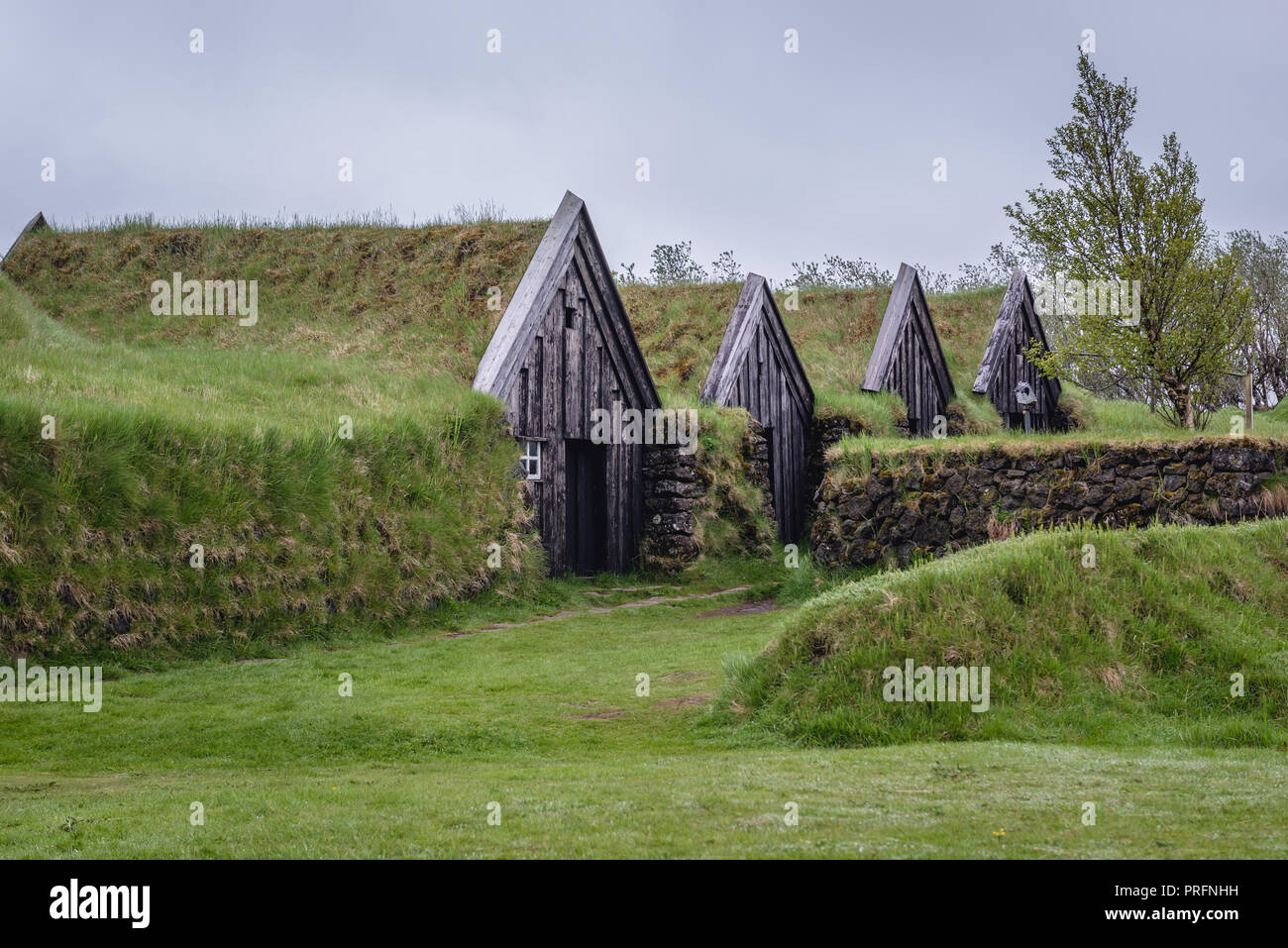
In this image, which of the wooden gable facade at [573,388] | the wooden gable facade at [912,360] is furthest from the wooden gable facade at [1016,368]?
the wooden gable facade at [573,388]

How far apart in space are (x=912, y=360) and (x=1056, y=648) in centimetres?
2265

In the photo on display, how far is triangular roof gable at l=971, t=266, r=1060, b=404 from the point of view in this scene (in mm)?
35406

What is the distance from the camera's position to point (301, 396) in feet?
69.3

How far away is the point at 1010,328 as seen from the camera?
36.2 m

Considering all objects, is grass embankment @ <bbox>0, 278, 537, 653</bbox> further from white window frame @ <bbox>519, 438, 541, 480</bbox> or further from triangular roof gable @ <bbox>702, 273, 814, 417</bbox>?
triangular roof gable @ <bbox>702, 273, 814, 417</bbox>

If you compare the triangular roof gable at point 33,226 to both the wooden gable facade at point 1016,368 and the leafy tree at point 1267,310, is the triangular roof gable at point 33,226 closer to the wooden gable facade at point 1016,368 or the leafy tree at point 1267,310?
the wooden gable facade at point 1016,368

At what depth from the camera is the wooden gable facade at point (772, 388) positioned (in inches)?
1101

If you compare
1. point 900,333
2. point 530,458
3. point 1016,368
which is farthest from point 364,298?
point 1016,368

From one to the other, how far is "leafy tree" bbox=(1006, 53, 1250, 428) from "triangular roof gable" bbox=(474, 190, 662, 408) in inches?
380

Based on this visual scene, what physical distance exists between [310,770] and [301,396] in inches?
484

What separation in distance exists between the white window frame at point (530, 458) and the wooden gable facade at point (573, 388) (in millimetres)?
25

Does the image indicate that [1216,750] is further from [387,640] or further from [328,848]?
[387,640]

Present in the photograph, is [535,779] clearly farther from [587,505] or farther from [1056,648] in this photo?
[587,505]
